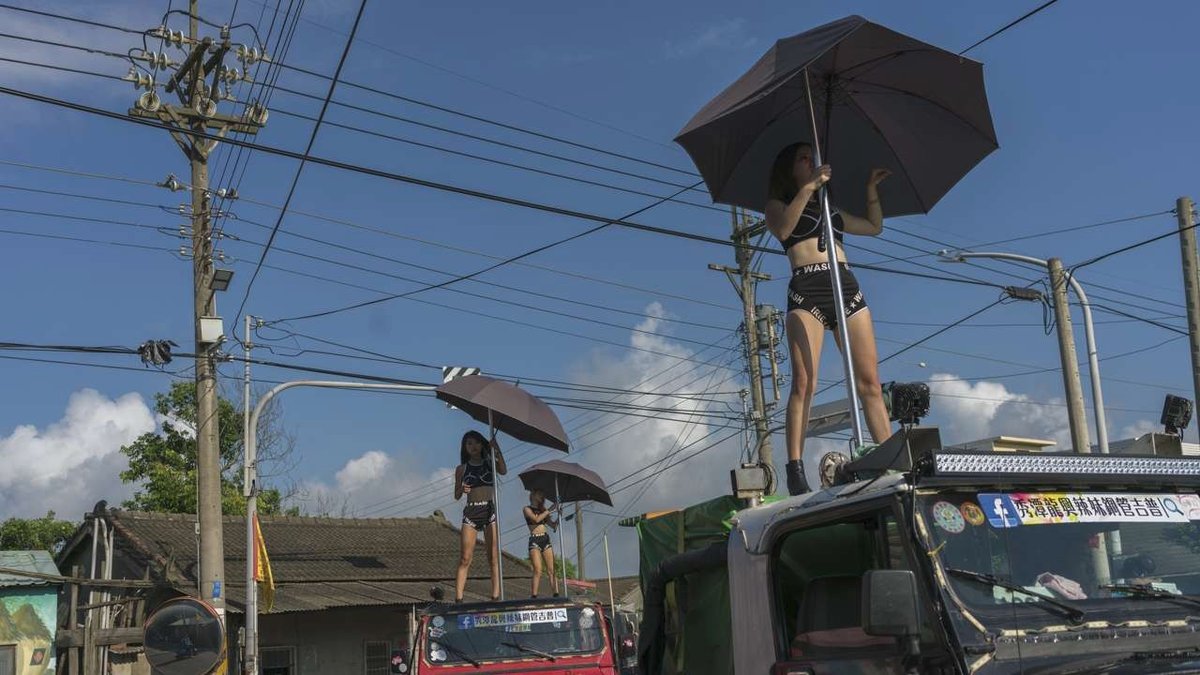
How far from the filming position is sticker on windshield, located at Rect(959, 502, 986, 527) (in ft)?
13.1

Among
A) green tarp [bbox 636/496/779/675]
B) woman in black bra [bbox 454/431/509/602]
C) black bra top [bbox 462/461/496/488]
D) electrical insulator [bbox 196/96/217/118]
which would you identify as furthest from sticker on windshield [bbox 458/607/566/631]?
electrical insulator [bbox 196/96/217/118]

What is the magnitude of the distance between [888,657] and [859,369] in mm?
2429

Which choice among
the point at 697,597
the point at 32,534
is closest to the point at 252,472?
the point at 697,597

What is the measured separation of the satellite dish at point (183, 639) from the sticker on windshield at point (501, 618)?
317 centimetres

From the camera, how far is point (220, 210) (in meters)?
21.6

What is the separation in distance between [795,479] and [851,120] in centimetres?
236

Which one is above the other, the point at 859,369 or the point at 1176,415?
the point at 859,369

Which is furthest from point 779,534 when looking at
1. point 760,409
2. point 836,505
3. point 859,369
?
point 760,409

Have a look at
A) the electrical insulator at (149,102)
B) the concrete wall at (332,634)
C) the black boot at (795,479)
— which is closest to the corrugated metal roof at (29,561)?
the concrete wall at (332,634)

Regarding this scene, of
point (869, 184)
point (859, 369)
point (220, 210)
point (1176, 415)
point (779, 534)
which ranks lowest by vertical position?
point (779, 534)

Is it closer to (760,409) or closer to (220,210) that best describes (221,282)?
(220,210)

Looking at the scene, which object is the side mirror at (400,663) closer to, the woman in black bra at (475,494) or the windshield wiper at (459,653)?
the windshield wiper at (459,653)

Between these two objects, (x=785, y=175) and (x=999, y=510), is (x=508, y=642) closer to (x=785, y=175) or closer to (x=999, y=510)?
(x=785, y=175)

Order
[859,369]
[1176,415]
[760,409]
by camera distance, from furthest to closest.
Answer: [760,409], [859,369], [1176,415]
